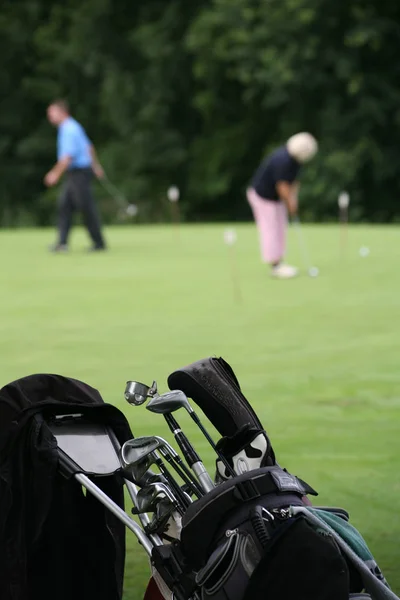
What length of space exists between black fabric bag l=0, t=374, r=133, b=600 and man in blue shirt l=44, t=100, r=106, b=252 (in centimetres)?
1580

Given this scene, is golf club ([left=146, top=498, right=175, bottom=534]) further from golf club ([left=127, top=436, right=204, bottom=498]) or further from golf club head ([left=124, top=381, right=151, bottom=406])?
golf club head ([left=124, top=381, right=151, bottom=406])

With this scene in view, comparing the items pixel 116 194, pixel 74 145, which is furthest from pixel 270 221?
pixel 116 194

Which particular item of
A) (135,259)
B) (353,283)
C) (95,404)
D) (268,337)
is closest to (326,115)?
(135,259)

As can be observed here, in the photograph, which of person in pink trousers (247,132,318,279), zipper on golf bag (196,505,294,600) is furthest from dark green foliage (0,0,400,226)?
zipper on golf bag (196,505,294,600)

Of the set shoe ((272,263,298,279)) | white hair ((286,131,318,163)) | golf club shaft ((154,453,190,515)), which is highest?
white hair ((286,131,318,163))

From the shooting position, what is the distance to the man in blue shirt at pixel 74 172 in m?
19.6

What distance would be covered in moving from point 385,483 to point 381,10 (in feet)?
104

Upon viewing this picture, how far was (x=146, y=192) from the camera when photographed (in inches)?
1588

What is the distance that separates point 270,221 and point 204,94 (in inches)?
961

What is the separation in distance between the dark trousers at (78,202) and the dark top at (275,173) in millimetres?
4980

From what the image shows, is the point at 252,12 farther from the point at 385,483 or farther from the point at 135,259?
the point at 385,483

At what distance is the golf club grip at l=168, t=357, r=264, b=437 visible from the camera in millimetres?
3576

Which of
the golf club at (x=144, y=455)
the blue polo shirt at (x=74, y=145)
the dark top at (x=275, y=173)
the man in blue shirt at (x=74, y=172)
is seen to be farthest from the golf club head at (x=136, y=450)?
the blue polo shirt at (x=74, y=145)

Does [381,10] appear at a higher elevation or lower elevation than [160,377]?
higher
